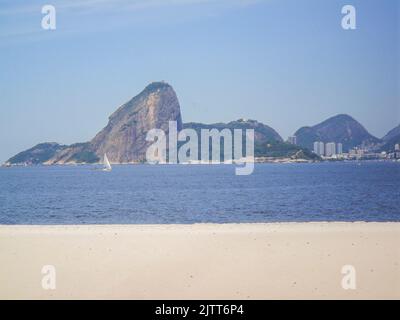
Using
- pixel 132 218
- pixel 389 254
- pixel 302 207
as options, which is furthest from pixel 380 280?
pixel 302 207

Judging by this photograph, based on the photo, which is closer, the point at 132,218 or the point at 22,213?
the point at 132,218

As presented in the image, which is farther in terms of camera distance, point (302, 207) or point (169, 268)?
point (302, 207)

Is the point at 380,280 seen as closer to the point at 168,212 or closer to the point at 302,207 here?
the point at 168,212
